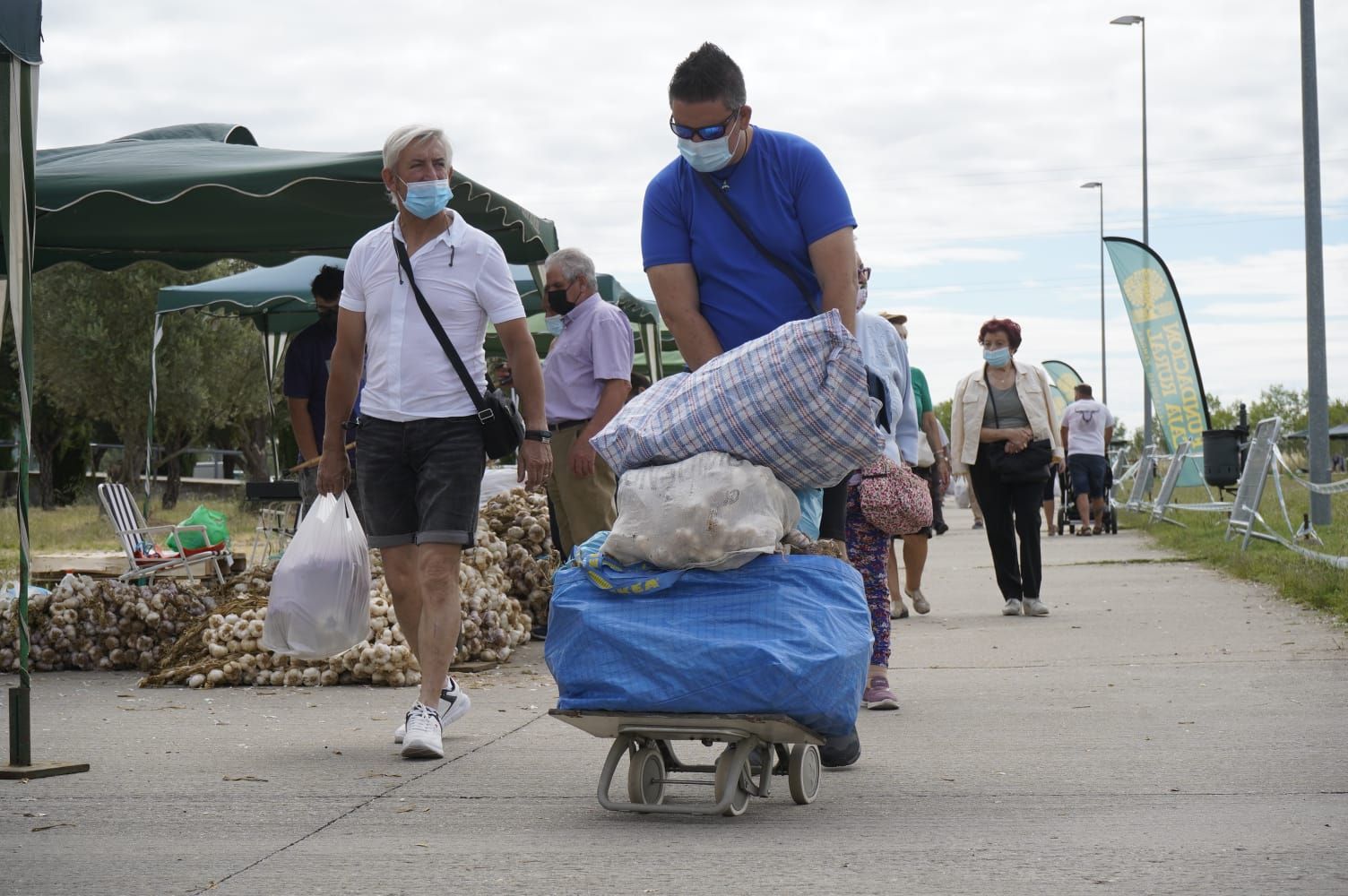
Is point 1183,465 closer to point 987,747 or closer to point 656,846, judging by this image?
point 987,747

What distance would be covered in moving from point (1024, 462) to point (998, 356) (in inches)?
31.6

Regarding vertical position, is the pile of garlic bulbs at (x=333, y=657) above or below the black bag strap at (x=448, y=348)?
below

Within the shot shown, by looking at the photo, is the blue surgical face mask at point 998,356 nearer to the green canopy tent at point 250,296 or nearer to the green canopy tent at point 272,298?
the green canopy tent at point 272,298

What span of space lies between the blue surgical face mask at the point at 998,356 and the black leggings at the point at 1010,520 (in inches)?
23.4

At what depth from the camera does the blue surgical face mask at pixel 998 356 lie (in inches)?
410

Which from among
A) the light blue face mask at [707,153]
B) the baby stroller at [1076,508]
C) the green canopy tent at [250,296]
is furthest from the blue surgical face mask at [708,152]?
the baby stroller at [1076,508]

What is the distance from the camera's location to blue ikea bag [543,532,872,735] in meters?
4.07

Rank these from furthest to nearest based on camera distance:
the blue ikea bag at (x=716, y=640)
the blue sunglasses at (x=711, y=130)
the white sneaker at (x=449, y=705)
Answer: the white sneaker at (x=449, y=705)
the blue sunglasses at (x=711, y=130)
the blue ikea bag at (x=716, y=640)

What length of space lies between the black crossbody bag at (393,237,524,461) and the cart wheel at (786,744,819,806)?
1.55 m

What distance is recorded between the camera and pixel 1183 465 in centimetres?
2209

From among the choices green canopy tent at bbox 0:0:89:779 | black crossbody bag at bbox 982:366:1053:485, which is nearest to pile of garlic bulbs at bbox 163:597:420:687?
green canopy tent at bbox 0:0:89:779

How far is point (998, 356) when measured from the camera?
10.4 metres

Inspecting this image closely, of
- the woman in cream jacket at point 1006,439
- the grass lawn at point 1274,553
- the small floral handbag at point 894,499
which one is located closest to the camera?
the small floral handbag at point 894,499

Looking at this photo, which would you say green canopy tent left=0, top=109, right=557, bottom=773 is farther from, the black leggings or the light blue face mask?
the light blue face mask
